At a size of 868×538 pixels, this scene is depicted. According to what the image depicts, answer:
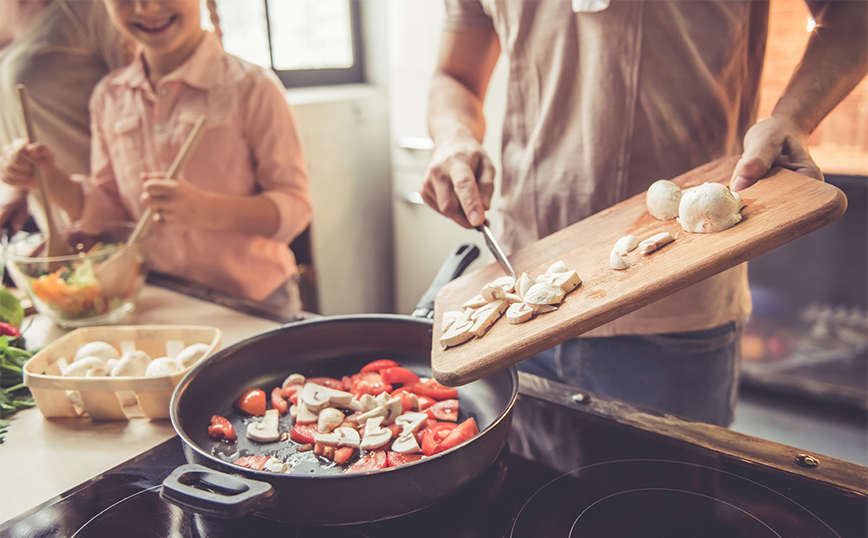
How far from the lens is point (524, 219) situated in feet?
3.38

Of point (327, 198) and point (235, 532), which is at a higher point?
point (235, 532)

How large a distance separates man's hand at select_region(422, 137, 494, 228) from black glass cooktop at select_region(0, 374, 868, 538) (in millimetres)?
317

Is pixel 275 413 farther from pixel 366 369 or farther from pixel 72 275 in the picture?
pixel 72 275

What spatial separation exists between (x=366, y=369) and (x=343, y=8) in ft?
7.56

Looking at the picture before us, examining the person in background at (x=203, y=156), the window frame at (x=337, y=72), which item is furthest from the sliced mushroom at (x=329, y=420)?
the window frame at (x=337, y=72)

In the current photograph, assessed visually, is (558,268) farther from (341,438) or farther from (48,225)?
(48,225)

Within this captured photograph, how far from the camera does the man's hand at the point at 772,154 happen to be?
0.65m

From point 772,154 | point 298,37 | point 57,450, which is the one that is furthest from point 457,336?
point 298,37

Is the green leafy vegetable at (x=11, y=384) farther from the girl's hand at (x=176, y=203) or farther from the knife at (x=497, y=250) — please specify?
the knife at (x=497, y=250)

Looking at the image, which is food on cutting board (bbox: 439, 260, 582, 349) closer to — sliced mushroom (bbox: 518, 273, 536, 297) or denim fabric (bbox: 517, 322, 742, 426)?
sliced mushroom (bbox: 518, 273, 536, 297)

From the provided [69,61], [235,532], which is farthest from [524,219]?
[69,61]

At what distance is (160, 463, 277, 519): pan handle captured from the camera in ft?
1.57

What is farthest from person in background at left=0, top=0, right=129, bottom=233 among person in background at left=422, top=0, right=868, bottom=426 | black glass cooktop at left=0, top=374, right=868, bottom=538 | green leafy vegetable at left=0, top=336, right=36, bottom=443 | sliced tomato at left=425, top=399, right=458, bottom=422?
sliced tomato at left=425, top=399, right=458, bottom=422

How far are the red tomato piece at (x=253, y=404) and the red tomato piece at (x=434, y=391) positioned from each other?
197mm
